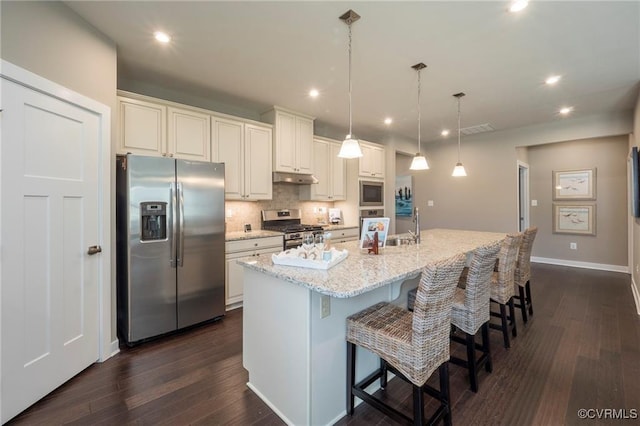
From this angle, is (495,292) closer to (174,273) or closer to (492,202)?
(174,273)

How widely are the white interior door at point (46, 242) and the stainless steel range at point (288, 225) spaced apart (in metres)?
2.12

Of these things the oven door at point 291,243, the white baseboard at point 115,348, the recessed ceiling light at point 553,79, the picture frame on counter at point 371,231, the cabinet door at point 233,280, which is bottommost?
the white baseboard at point 115,348

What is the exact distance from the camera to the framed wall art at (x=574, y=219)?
5426 millimetres

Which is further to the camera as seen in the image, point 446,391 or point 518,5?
point 518,5

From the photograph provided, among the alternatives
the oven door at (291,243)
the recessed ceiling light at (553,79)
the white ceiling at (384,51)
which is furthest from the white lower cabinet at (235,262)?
the recessed ceiling light at (553,79)

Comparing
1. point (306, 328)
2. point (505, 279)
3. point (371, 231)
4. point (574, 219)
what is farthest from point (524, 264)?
point (574, 219)

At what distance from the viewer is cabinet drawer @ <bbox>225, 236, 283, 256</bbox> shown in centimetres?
338

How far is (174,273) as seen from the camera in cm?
283

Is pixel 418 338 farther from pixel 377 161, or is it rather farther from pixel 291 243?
pixel 377 161

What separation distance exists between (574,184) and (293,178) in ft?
18.0

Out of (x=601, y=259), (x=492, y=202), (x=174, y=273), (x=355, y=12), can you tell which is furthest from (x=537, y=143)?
(x=174, y=273)

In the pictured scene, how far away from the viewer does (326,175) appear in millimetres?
4918

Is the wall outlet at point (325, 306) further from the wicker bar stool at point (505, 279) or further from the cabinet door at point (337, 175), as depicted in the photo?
the cabinet door at point (337, 175)

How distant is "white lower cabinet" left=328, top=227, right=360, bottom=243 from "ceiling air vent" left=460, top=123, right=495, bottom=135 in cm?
286
